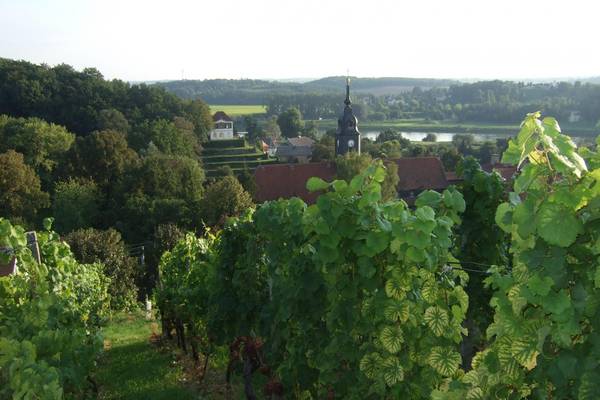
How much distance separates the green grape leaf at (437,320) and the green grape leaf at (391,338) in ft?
0.76

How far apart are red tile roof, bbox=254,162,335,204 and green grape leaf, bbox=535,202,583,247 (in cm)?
3665

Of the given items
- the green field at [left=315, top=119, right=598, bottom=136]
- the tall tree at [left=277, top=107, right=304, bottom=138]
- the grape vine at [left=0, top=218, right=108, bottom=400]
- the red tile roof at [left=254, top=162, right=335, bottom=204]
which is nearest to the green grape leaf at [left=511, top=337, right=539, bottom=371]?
the grape vine at [left=0, top=218, right=108, bottom=400]

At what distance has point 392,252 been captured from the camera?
3.84 meters

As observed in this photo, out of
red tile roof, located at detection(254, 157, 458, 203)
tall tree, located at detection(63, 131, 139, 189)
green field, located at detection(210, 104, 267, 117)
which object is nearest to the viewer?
tall tree, located at detection(63, 131, 139, 189)

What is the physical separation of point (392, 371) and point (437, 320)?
48 centimetres

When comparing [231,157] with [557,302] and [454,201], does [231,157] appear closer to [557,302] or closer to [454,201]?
[454,201]

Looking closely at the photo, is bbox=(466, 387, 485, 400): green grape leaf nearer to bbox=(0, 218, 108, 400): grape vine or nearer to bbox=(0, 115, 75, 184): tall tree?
bbox=(0, 218, 108, 400): grape vine

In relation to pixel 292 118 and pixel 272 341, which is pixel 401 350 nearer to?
pixel 272 341

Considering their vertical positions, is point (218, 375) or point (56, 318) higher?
point (56, 318)

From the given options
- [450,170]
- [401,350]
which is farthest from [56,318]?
[450,170]

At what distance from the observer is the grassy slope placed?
691 centimetres

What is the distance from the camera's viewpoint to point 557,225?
7.20ft

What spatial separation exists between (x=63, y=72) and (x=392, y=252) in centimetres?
6111

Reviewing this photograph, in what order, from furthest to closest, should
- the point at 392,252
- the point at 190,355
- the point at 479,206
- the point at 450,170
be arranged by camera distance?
the point at 450,170 → the point at 190,355 → the point at 479,206 → the point at 392,252
